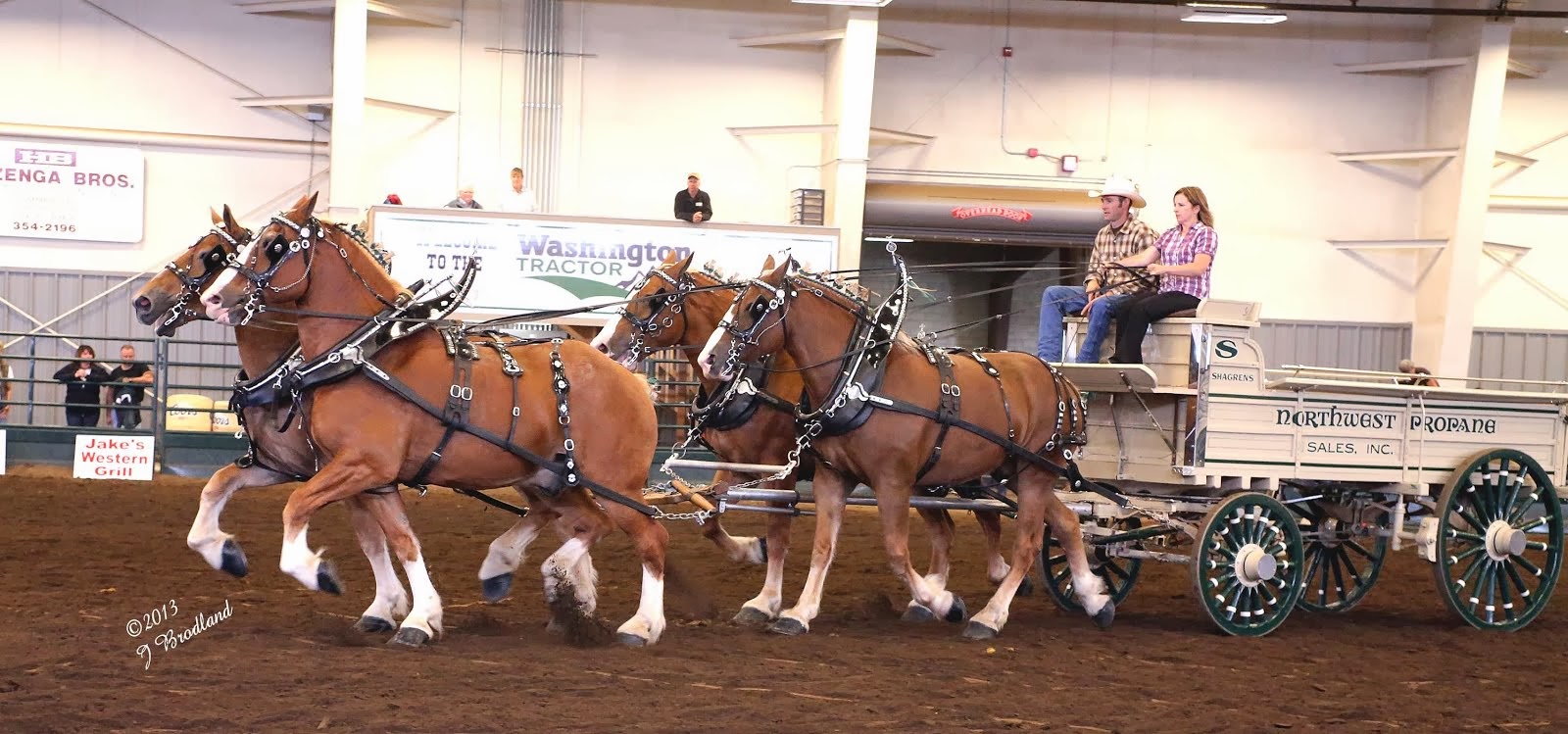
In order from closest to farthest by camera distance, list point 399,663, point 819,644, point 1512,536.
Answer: point 399,663 < point 819,644 < point 1512,536

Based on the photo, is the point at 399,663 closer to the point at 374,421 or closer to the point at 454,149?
the point at 374,421

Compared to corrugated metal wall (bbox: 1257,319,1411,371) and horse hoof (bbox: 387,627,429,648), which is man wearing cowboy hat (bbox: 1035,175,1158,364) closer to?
horse hoof (bbox: 387,627,429,648)

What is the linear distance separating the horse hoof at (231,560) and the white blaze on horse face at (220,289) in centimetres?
95

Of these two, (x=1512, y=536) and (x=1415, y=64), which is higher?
(x=1415, y=64)

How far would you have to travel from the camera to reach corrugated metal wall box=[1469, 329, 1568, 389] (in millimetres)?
19266

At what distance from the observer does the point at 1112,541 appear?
25.7ft

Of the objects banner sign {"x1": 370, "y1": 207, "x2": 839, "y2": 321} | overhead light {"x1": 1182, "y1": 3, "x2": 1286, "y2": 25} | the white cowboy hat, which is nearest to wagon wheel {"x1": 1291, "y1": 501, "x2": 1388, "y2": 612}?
the white cowboy hat

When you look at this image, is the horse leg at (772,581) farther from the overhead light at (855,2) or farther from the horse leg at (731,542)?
the overhead light at (855,2)

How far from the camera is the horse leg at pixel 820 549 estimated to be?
6902mm

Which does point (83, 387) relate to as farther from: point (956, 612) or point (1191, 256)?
point (1191, 256)

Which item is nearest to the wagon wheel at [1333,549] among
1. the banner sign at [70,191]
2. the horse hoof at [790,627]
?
the horse hoof at [790,627]

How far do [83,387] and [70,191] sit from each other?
3260 mm

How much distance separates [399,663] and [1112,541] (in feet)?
12.6

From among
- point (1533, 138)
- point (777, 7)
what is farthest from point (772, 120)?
point (1533, 138)
